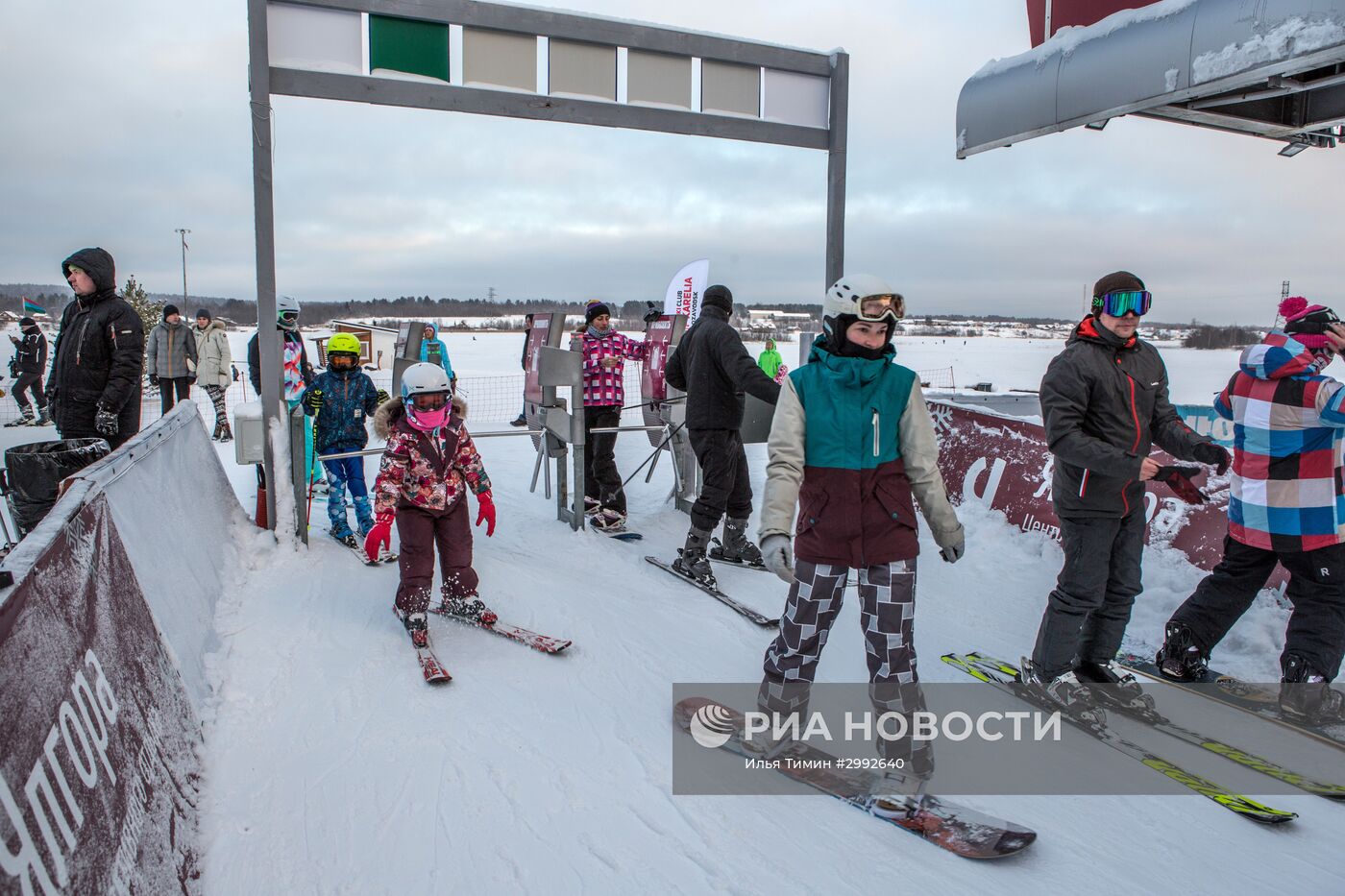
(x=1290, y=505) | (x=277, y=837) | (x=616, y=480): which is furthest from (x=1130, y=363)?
(x=616, y=480)

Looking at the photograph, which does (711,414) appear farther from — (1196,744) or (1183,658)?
(1196,744)

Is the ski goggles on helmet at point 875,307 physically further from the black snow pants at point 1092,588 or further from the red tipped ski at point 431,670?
the red tipped ski at point 431,670

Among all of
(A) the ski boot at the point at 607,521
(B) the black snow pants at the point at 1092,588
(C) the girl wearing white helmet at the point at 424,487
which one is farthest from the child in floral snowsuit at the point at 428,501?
(B) the black snow pants at the point at 1092,588

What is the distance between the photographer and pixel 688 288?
11930 mm

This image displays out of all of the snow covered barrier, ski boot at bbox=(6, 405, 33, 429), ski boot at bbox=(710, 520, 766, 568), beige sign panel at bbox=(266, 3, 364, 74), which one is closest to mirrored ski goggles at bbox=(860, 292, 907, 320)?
the snow covered barrier

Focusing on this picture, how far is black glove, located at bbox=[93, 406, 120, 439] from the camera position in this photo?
5223mm

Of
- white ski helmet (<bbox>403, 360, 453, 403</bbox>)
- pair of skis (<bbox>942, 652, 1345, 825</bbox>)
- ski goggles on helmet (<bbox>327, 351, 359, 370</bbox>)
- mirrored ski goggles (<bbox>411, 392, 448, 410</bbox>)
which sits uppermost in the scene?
ski goggles on helmet (<bbox>327, 351, 359, 370</bbox>)

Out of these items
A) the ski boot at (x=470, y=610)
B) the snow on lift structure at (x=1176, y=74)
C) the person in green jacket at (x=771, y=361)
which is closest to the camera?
the snow on lift structure at (x=1176, y=74)

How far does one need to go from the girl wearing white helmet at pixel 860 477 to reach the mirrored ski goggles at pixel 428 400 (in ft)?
7.14

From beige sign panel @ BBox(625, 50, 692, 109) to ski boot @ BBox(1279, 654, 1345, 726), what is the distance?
5675 millimetres

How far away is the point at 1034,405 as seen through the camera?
653 inches

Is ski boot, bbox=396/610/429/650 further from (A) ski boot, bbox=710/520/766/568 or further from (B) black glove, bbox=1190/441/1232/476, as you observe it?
(B) black glove, bbox=1190/441/1232/476

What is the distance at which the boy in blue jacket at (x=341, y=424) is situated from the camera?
20.4ft

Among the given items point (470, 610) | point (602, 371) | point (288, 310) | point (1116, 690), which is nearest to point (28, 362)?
point (288, 310)
